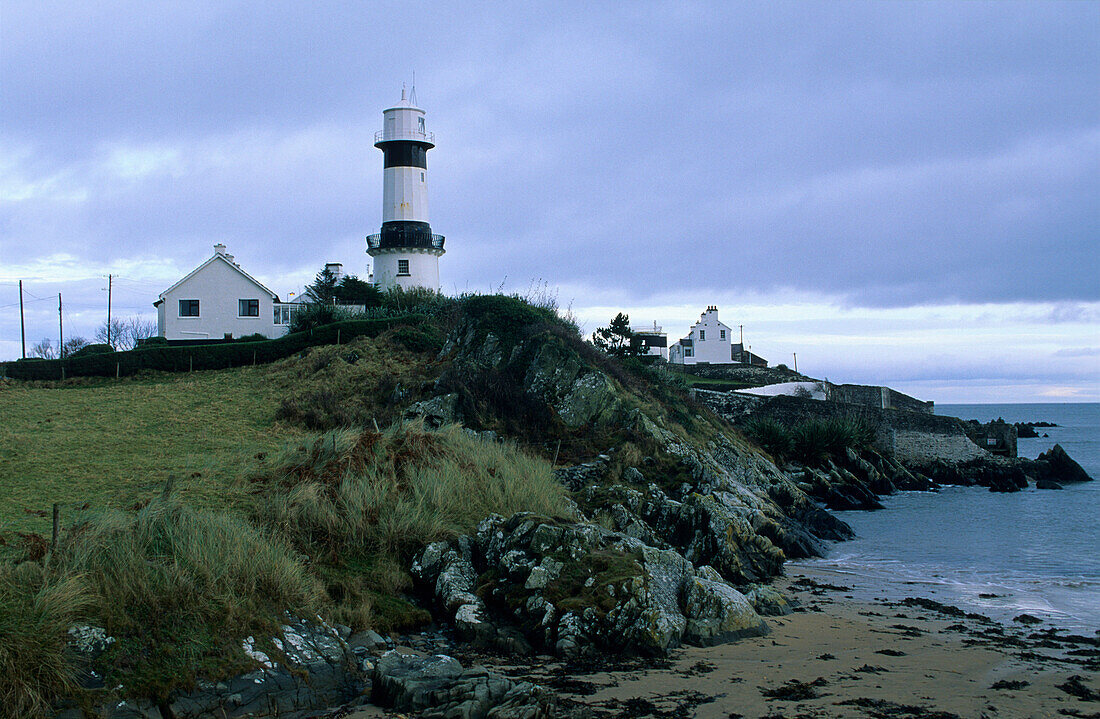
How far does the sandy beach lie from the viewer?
21.3ft

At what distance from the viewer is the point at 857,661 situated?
7.85 m

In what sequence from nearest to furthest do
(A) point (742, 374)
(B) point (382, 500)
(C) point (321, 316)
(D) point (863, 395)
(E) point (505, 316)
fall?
(B) point (382, 500), (E) point (505, 316), (C) point (321, 316), (D) point (863, 395), (A) point (742, 374)

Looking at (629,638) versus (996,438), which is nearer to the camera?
(629,638)

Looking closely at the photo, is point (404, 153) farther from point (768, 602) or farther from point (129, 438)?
point (768, 602)

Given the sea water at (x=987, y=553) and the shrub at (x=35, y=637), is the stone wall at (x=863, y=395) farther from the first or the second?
the shrub at (x=35, y=637)

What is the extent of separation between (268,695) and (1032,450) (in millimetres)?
55782

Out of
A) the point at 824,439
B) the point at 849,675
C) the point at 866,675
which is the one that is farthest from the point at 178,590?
the point at 824,439

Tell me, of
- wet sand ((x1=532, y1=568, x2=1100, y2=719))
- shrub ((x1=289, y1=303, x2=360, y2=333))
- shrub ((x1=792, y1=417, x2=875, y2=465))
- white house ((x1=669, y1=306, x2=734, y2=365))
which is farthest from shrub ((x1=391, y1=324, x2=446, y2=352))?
white house ((x1=669, y1=306, x2=734, y2=365))

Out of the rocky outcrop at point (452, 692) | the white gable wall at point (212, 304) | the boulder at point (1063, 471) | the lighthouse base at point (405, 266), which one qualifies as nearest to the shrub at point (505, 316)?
the rocky outcrop at point (452, 692)

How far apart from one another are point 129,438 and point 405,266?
23992 mm

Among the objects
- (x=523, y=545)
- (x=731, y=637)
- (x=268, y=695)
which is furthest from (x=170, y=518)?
(x=731, y=637)

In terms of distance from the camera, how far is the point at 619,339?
30.5 m

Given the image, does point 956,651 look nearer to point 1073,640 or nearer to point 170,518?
point 1073,640

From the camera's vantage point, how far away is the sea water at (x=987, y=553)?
11.2m
